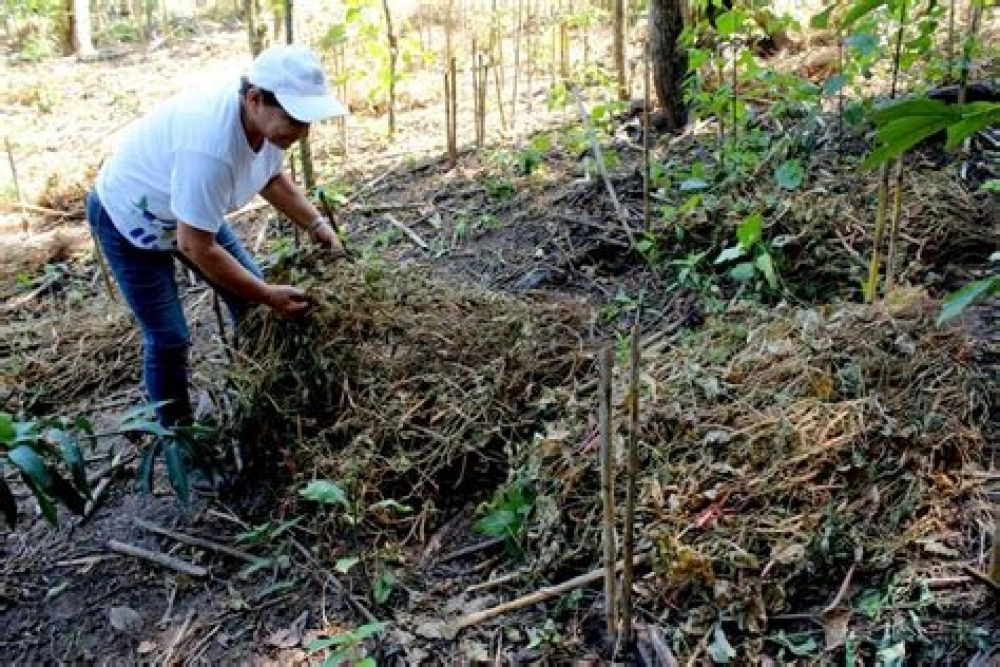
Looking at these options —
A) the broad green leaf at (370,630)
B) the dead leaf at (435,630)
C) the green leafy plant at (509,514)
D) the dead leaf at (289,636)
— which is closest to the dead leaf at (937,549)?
the green leafy plant at (509,514)

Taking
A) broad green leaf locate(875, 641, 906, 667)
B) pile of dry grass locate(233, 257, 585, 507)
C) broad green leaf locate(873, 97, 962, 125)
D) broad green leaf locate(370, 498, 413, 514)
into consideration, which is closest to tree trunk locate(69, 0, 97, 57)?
pile of dry grass locate(233, 257, 585, 507)

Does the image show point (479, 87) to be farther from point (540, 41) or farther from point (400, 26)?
point (400, 26)

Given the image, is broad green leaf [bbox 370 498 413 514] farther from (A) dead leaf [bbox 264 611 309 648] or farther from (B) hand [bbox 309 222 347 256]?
(B) hand [bbox 309 222 347 256]

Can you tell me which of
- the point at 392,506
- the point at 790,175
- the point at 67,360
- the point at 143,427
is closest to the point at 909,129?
the point at 392,506

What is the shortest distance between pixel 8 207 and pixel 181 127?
169 inches

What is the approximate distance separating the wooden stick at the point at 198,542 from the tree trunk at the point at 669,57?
3.34m

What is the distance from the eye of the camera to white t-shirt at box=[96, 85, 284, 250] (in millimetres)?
2199

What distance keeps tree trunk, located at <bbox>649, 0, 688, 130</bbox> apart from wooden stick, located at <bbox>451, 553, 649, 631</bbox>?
10.7 feet

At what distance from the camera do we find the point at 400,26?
26.9 ft

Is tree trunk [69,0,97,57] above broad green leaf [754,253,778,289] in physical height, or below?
above

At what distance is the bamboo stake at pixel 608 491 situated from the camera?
59.5 inches

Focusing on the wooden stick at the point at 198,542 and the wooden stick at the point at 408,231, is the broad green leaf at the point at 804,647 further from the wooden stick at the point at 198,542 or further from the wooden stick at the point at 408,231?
the wooden stick at the point at 408,231

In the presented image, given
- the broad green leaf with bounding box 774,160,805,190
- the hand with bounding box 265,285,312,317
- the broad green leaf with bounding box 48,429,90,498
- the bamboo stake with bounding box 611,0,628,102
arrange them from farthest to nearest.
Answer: the bamboo stake with bounding box 611,0,628,102, the broad green leaf with bounding box 774,160,805,190, the hand with bounding box 265,285,312,317, the broad green leaf with bounding box 48,429,90,498

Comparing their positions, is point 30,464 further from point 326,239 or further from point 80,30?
point 80,30
